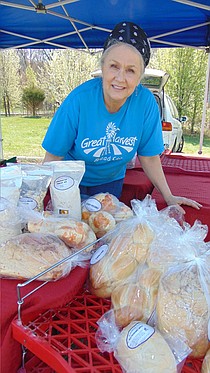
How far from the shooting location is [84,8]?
8.23ft

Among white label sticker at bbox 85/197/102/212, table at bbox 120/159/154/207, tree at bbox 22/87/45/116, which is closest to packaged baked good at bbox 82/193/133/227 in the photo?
white label sticker at bbox 85/197/102/212

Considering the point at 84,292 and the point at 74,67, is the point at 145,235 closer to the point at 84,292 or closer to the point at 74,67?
the point at 84,292

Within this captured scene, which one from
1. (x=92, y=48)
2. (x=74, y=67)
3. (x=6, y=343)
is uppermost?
(x=74, y=67)

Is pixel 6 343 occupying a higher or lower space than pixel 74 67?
lower

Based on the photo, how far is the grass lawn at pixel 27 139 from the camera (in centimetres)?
707

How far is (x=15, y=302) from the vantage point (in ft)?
2.03

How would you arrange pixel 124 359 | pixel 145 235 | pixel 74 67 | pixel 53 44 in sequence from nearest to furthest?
pixel 124 359
pixel 145 235
pixel 53 44
pixel 74 67

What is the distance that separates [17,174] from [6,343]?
369 mm

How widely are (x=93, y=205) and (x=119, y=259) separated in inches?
9.6

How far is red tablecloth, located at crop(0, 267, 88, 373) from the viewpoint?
598mm

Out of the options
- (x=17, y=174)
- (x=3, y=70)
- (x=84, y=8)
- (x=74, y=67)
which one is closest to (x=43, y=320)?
(x=17, y=174)

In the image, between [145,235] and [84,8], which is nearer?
[145,235]

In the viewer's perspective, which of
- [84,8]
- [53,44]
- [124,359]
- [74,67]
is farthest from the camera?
[74,67]

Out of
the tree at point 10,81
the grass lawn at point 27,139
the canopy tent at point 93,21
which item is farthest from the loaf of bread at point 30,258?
the tree at point 10,81
